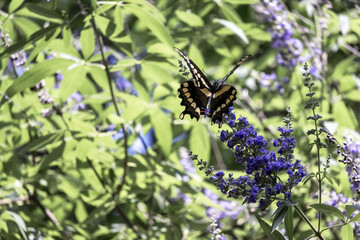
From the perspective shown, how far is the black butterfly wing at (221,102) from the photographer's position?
5.90 feet

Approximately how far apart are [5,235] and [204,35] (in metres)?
1.81

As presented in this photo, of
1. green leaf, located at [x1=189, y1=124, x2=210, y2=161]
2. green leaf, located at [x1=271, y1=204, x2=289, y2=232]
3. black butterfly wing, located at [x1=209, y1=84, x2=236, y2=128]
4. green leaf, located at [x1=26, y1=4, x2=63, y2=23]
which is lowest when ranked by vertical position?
green leaf, located at [x1=189, y1=124, x2=210, y2=161]

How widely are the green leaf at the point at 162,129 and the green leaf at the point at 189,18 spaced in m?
0.68

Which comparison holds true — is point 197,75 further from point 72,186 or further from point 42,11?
point 72,186

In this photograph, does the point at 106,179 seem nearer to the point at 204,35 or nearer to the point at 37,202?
the point at 37,202

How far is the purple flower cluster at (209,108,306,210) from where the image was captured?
160cm

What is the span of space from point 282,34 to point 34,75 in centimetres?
166

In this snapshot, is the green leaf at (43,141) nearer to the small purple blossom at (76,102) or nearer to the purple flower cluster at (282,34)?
the small purple blossom at (76,102)

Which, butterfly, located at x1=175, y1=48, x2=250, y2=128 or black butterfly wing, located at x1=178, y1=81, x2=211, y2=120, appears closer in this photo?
Result: butterfly, located at x1=175, y1=48, x2=250, y2=128

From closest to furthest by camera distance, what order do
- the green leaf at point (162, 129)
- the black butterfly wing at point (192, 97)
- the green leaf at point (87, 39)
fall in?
the black butterfly wing at point (192, 97), the green leaf at point (87, 39), the green leaf at point (162, 129)

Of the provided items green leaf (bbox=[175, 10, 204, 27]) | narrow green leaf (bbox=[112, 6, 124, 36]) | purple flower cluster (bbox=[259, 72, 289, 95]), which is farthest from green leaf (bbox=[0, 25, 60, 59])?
purple flower cluster (bbox=[259, 72, 289, 95])

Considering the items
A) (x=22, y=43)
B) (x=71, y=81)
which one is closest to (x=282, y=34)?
(x=71, y=81)

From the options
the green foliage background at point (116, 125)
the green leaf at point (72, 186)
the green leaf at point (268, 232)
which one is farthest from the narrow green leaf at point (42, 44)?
the green leaf at point (268, 232)

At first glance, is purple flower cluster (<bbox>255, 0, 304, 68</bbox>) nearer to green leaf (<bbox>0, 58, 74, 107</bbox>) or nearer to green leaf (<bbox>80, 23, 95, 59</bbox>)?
green leaf (<bbox>80, 23, 95, 59</bbox>)
